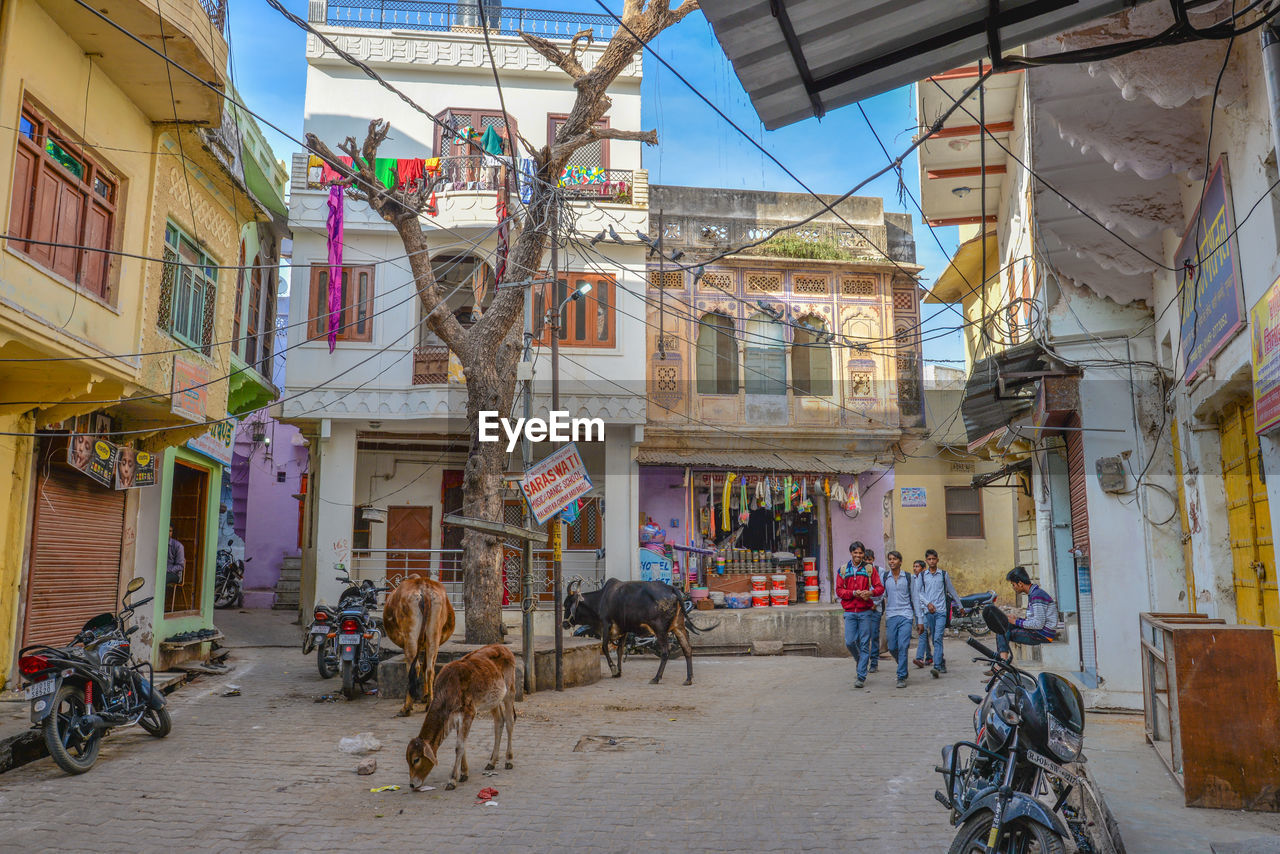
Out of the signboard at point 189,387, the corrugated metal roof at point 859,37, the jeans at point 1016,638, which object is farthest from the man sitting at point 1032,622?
the signboard at point 189,387

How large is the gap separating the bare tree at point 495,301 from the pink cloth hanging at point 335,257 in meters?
5.03

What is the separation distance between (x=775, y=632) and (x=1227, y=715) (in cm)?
1269

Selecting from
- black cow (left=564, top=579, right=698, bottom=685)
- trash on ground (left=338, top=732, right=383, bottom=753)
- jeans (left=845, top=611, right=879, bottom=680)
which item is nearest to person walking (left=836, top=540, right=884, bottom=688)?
jeans (left=845, top=611, right=879, bottom=680)

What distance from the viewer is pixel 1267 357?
18.6ft

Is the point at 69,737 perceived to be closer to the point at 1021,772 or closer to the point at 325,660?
the point at 325,660

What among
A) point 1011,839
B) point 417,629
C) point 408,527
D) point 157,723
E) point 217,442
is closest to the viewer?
point 1011,839

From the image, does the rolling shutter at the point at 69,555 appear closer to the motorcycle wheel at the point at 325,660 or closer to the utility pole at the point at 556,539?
the motorcycle wheel at the point at 325,660

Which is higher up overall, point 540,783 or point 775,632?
point 775,632

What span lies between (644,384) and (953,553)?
31.6ft

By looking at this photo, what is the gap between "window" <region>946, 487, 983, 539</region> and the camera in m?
24.1

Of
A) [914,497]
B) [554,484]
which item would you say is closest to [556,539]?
[554,484]

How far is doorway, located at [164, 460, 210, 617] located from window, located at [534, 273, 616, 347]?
7.09 metres

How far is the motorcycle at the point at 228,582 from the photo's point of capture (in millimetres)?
23077

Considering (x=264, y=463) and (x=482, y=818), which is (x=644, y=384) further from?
(x=482, y=818)
